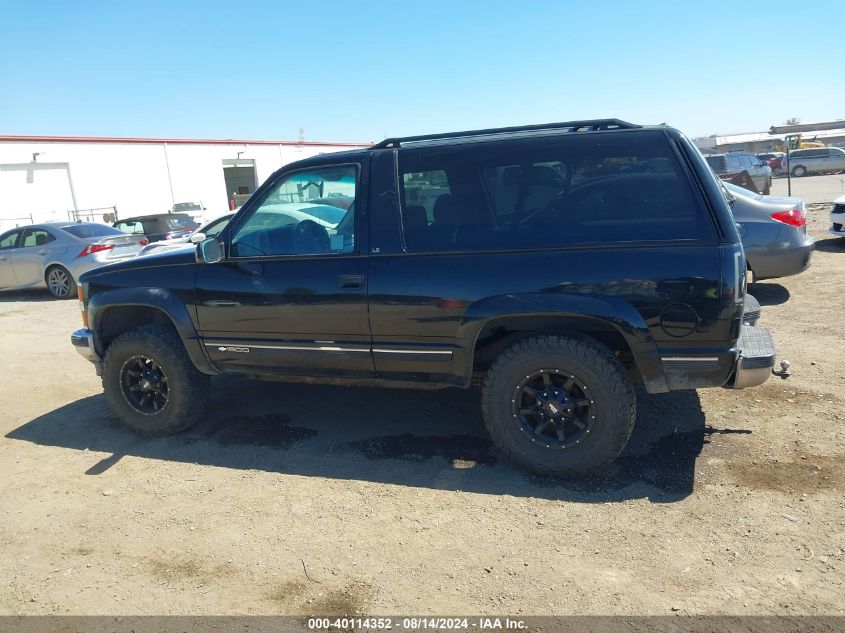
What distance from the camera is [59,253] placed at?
39.4 ft

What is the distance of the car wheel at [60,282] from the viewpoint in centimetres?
1201

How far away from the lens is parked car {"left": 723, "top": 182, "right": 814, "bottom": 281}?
7.46 metres

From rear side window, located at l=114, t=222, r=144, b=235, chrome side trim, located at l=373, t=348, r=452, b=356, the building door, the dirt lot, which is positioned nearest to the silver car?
rear side window, located at l=114, t=222, r=144, b=235

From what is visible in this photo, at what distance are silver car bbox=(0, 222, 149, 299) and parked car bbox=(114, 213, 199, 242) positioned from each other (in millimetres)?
2575

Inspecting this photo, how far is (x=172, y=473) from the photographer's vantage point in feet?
14.1

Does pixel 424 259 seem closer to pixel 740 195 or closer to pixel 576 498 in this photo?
pixel 576 498

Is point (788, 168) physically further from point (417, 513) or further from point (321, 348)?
point (417, 513)

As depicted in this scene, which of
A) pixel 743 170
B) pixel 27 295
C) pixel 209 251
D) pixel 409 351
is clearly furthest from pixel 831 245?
pixel 27 295

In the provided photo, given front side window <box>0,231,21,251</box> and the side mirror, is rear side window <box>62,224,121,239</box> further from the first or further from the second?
the side mirror

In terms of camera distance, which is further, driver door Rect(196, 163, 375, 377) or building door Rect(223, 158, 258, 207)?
building door Rect(223, 158, 258, 207)

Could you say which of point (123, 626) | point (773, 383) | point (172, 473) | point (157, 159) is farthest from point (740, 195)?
point (157, 159)

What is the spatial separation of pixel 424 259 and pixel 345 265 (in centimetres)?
54

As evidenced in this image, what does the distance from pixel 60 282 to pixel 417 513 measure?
11063 millimetres

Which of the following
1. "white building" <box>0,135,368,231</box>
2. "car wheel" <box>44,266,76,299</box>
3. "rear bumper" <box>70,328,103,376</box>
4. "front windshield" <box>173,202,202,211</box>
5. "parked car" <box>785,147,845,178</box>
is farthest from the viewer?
"parked car" <box>785,147,845,178</box>
